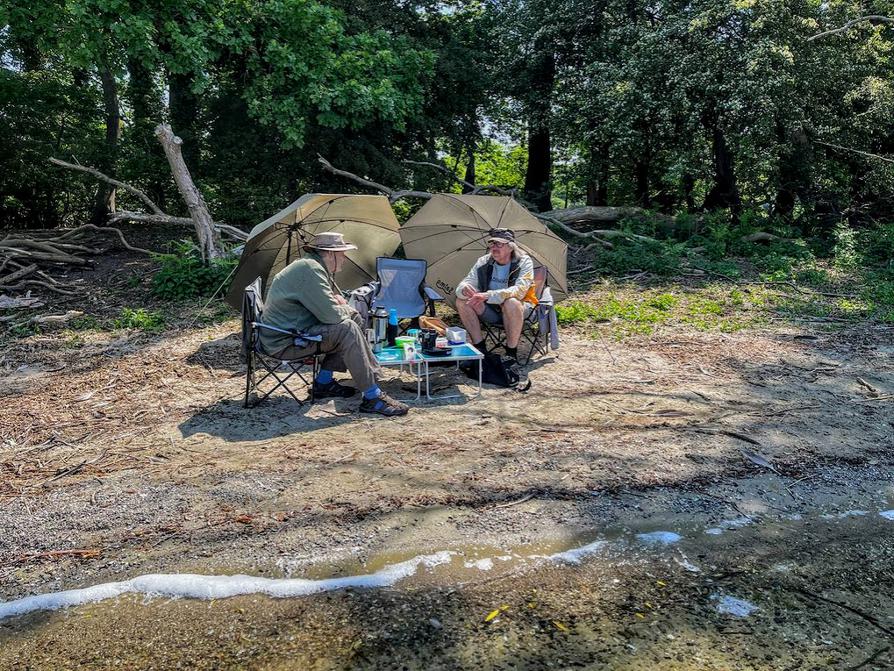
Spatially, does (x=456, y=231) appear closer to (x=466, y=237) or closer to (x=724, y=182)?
(x=466, y=237)

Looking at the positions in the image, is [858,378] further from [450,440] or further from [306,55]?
[306,55]

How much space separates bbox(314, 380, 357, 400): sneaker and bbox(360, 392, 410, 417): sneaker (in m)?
0.40

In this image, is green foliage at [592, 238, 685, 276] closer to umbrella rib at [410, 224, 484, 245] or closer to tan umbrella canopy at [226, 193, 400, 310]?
umbrella rib at [410, 224, 484, 245]

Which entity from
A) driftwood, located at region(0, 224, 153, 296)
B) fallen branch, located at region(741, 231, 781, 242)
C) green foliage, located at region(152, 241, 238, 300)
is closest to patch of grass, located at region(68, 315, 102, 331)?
green foliage, located at region(152, 241, 238, 300)

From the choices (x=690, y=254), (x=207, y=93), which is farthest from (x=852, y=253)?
(x=207, y=93)

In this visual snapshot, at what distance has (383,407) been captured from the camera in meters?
4.68

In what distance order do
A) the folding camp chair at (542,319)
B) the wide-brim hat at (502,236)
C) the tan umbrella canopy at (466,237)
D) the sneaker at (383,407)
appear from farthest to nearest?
the tan umbrella canopy at (466,237) < the folding camp chair at (542,319) < the wide-brim hat at (502,236) < the sneaker at (383,407)

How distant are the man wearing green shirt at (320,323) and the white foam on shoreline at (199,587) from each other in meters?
1.92

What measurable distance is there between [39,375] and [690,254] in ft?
30.0

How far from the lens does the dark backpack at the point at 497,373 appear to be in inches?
212

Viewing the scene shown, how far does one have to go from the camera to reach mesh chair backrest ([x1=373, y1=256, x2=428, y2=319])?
6746mm

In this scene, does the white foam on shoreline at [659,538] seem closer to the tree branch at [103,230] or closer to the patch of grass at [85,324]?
the patch of grass at [85,324]

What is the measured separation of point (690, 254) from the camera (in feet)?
34.4

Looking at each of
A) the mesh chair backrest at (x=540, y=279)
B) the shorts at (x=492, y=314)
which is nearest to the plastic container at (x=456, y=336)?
the shorts at (x=492, y=314)
